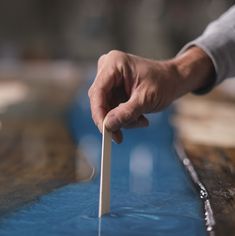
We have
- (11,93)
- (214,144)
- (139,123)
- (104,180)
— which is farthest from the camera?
(11,93)

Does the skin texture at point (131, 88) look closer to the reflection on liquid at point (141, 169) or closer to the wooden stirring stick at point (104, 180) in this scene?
the wooden stirring stick at point (104, 180)

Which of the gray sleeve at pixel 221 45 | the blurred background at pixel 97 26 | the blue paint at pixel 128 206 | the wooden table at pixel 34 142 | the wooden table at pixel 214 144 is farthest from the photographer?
the blurred background at pixel 97 26

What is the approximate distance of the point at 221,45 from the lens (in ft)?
4.05

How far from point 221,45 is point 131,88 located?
1.06ft

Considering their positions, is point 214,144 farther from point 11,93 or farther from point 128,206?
point 11,93

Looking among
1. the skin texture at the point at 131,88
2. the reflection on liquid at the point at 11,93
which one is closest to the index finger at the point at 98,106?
the skin texture at the point at 131,88

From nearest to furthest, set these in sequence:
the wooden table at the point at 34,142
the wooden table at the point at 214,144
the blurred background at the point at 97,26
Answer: the wooden table at the point at 214,144, the wooden table at the point at 34,142, the blurred background at the point at 97,26

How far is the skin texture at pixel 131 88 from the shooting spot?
0.95 m

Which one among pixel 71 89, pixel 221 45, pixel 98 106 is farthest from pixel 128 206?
pixel 71 89

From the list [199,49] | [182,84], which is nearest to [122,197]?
[182,84]

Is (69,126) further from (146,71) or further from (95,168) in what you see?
(146,71)

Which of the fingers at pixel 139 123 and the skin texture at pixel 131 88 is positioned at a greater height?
the skin texture at pixel 131 88

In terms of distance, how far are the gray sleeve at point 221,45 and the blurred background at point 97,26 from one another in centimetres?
338

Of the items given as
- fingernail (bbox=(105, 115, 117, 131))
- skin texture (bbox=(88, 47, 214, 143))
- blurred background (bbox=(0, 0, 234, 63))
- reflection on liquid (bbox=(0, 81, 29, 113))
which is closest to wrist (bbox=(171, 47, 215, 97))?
skin texture (bbox=(88, 47, 214, 143))
